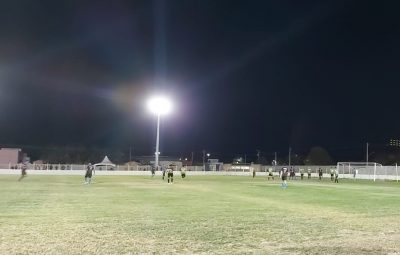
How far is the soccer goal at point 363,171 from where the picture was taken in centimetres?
7556

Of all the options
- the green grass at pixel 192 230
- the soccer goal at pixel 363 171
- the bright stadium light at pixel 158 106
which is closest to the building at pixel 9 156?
the bright stadium light at pixel 158 106

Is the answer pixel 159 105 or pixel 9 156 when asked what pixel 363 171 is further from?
pixel 9 156

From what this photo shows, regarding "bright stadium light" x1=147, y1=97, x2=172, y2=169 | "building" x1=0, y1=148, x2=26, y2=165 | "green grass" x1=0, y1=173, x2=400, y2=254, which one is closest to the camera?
"green grass" x1=0, y1=173, x2=400, y2=254

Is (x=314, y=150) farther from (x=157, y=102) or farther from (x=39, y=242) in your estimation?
(x=39, y=242)

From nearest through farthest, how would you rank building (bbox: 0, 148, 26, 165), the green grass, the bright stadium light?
the green grass → the bright stadium light → building (bbox: 0, 148, 26, 165)

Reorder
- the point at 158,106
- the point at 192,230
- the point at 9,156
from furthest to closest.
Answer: the point at 9,156, the point at 158,106, the point at 192,230

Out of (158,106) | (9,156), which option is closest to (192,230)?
(158,106)

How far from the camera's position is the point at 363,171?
7906 cm

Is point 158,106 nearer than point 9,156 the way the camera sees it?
Yes

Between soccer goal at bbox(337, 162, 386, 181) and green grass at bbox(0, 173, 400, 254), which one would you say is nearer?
green grass at bbox(0, 173, 400, 254)

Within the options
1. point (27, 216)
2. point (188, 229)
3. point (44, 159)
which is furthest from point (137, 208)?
point (44, 159)

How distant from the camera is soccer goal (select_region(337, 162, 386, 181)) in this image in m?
75.6

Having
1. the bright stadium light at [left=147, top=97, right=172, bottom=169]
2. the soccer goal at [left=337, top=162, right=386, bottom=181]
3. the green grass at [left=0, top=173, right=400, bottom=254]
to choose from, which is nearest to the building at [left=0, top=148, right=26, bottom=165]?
the bright stadium light at [left=147, top=97, right=172, bottom=169]

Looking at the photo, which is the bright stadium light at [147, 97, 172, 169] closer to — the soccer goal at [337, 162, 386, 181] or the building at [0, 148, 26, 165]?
the soccer goal at [337, 162, 386, 181]
